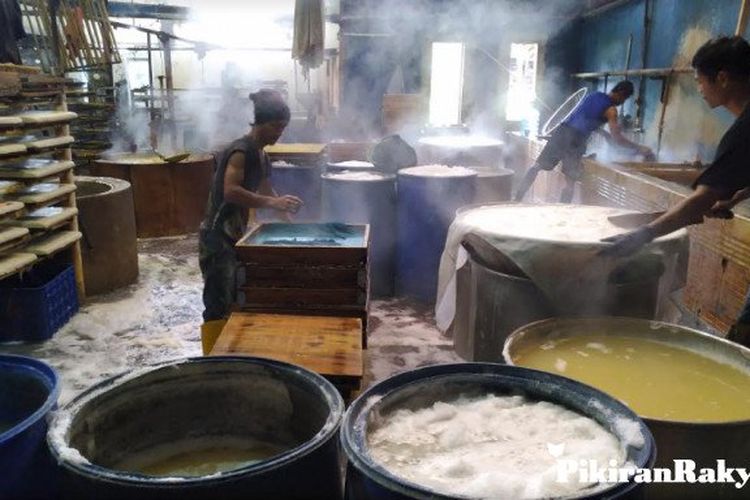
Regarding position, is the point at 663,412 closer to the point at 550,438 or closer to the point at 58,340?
the point at 550,438

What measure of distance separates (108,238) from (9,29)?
3796 mm

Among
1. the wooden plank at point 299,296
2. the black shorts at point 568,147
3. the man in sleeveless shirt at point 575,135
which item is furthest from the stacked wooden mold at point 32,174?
the black shorts at point 568,147

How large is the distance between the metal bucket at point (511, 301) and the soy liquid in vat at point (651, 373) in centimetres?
44

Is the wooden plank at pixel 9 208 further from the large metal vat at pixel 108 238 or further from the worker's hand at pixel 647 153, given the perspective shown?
the worker's hand at pixel 647 153

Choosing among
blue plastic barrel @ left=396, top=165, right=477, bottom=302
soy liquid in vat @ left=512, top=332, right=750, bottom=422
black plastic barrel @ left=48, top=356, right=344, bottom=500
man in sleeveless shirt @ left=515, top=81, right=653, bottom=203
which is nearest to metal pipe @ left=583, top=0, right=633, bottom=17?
man in sleeveless shirt @ left=515, top=81, right=653, bottom=203

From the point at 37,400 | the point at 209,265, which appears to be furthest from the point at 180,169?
the point at 37,400

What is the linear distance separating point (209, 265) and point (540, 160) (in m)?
5.63

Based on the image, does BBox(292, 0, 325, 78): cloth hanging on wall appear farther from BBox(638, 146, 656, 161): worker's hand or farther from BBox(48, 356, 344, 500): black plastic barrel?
BBox(48, 356, 344, 500): black plastic barrel

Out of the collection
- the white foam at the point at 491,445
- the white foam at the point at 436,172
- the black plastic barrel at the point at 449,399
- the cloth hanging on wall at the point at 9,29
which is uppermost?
the cloth hanging on wall at the point at 9,29

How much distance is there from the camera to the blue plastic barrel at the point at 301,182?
8141mm

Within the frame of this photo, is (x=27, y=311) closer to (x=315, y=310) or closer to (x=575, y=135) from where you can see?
(x=315, y=310)

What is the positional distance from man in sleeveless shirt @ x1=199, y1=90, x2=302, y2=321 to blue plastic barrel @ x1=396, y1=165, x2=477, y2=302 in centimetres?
214

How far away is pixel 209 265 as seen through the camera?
195 inches

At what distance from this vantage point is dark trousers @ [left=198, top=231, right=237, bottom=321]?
4883 millimetres
